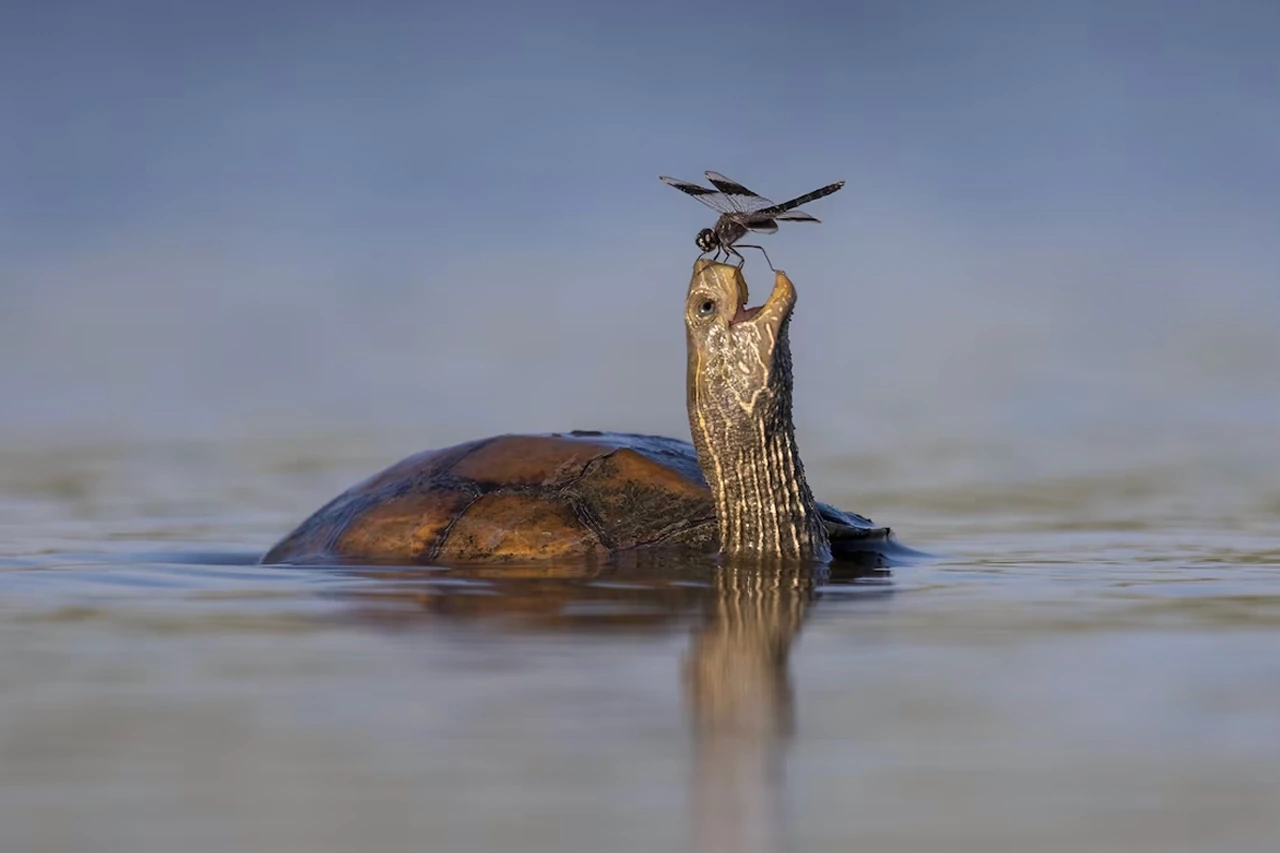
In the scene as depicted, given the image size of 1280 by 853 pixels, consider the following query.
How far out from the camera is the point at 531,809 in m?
2.24

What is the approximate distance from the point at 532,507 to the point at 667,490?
52 centimetres

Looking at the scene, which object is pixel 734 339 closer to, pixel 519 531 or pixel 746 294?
pixel 746 294

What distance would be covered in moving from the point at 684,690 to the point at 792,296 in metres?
2.76

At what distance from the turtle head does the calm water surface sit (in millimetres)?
667

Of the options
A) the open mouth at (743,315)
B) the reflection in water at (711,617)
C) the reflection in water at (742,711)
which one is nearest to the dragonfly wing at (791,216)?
the open mouth at (743,315)

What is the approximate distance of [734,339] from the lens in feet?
18.6

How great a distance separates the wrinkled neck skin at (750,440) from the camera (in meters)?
5.70

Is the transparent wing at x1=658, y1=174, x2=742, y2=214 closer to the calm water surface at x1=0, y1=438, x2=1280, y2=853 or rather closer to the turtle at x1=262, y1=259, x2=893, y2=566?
the turtle at x1=262, y1=259, x2=893, y2=566

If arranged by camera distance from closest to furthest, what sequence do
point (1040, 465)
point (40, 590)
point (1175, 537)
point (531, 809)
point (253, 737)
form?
point (531, 809) < point (253, 737) < point (40, 590) < point (1175, 537) < point (1040, 465)

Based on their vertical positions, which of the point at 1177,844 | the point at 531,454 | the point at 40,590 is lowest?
the point at 1177,844

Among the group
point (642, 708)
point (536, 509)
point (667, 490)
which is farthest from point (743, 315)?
point (642, 708)

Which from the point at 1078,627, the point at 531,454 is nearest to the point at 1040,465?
the point at 531,454

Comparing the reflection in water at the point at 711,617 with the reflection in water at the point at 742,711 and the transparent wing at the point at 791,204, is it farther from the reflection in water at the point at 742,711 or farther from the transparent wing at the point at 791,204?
the transparent wing at the point at 791,204

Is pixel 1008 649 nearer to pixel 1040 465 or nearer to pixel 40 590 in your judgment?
pixel 40 590
